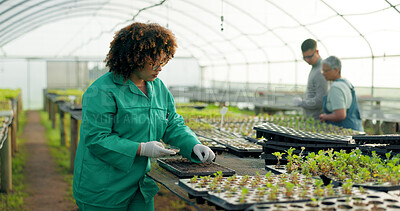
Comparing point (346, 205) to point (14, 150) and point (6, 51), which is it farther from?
point (6, 51)

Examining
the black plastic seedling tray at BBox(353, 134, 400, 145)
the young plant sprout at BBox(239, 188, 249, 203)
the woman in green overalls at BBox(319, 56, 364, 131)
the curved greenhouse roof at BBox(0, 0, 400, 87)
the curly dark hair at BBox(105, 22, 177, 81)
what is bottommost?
the young plant sprout at BBox(239, 188, 249, 203)

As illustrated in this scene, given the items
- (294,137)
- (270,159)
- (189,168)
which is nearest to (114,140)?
(189,168)

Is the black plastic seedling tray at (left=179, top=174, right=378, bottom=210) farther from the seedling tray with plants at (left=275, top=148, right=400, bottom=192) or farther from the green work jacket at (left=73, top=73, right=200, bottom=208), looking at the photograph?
the green work jacket at (left=73, top=73, right=200, bottom=208)

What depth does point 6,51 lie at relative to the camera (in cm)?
1628

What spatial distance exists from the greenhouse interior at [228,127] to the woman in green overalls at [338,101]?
0.01 m

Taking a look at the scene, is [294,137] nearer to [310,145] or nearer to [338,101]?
[310,145]

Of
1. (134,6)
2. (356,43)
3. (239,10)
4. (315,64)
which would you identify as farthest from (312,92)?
(134,6)

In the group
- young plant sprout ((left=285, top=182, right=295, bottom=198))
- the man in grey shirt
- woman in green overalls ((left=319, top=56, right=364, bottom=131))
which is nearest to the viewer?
young plant sprout ((left=285, top=182, right=295, bottom=198))

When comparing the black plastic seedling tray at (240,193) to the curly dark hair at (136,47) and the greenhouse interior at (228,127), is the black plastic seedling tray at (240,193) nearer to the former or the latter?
the greenhouse interior at (228,127)

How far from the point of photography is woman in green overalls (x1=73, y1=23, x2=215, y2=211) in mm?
1677

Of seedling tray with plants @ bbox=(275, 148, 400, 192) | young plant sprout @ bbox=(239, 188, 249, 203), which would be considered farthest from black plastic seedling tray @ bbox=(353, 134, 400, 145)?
young plant sprout @ bbox=(239, 188, 249, 203)

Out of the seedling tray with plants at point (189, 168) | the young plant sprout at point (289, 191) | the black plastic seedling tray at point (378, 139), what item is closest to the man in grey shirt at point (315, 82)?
the black plastic seedling tray at point (378, 139)

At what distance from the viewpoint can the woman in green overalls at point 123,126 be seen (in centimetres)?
168

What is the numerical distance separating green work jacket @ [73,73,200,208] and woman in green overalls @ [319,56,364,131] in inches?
80.3
